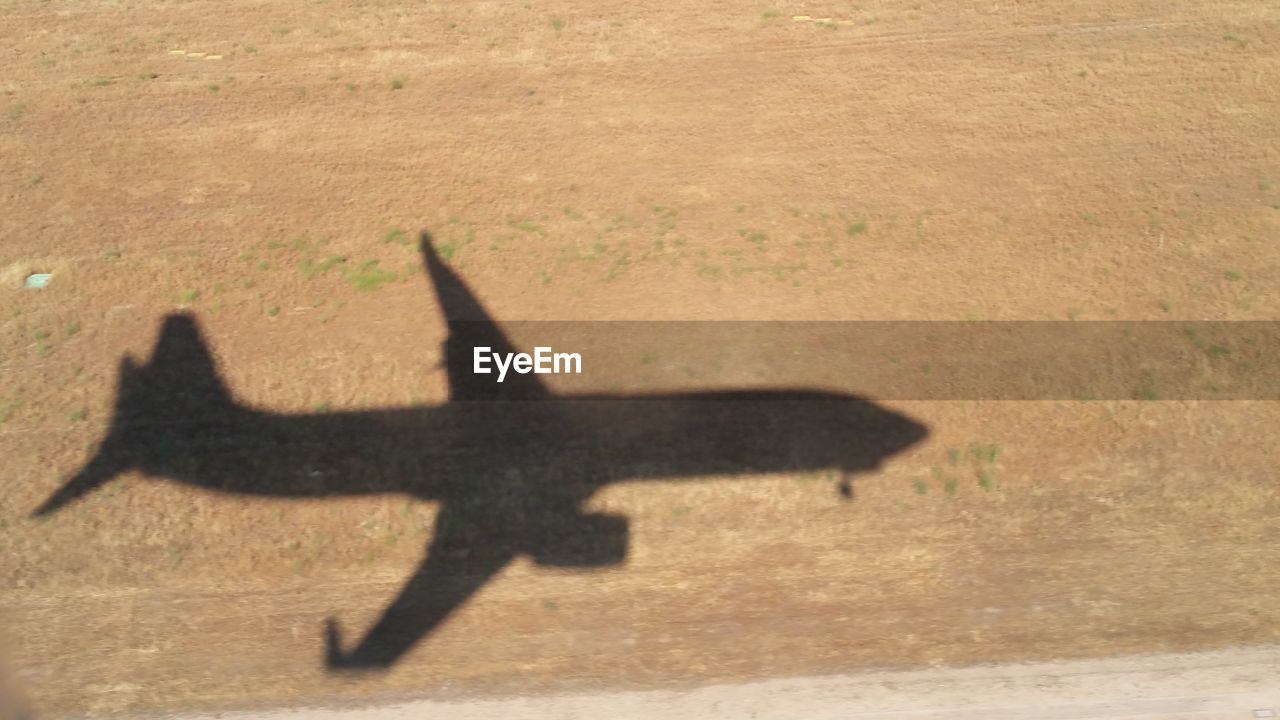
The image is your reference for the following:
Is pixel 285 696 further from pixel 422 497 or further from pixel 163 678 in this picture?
pixel 422 497

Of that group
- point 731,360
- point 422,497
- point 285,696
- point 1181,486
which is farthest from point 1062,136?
point 285,696

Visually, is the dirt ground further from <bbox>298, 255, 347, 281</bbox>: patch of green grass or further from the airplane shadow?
the airplane shadow

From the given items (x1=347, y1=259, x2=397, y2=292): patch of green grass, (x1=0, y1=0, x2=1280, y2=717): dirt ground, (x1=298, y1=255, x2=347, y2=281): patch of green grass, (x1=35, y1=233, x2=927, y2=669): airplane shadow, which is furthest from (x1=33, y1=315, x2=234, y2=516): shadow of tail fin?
(x1=347, y1=259, x2=397, y2=292): patch of green grass

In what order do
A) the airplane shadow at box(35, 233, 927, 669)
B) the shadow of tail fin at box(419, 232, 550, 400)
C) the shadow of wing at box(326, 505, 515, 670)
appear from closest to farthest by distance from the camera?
the shadow of wing at box(326, 505, 515, 670), the airplane shadow at box(35, 233, 927, 669), the shadow of tail fin at box(419, 232, 550, 400)

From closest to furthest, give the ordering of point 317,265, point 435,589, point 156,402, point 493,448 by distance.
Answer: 1. point 435,589
2. point 493,448
3. point 156,402
4. point 317,265

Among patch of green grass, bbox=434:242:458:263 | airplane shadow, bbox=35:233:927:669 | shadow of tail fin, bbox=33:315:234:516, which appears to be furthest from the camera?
patch of green grass, bbox=434:242:458:263

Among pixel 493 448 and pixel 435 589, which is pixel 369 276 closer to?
pixel 493 448

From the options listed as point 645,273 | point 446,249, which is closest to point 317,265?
point 446,249
